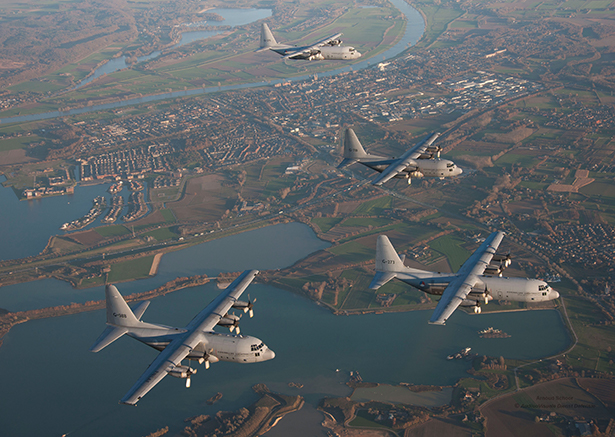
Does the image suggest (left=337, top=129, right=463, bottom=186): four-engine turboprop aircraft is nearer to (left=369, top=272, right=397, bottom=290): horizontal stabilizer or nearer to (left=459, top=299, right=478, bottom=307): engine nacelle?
(left=369, top=272, right=397, bottom=290): horizontal stabilizer

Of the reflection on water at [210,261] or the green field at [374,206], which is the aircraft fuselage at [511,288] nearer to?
the reflection on water at [210,261]

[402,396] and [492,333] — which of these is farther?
[492,333]

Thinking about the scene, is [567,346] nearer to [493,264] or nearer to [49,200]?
[493,264]

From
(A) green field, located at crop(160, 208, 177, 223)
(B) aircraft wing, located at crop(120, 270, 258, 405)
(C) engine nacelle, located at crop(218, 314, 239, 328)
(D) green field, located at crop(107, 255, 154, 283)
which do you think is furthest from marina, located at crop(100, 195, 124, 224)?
(C) engine nacelle, located at crop(218, 314, 239, 328)

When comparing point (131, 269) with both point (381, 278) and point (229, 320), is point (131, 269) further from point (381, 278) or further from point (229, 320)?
point (381, 278)

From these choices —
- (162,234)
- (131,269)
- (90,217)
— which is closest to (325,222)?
(162,234)

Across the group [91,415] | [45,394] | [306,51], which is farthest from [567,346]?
[45,394]

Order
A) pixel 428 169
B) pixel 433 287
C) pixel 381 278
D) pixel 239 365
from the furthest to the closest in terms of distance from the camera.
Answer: pixel 239 365, pixel 428 169, pixel 381 278, pixel 433 287
